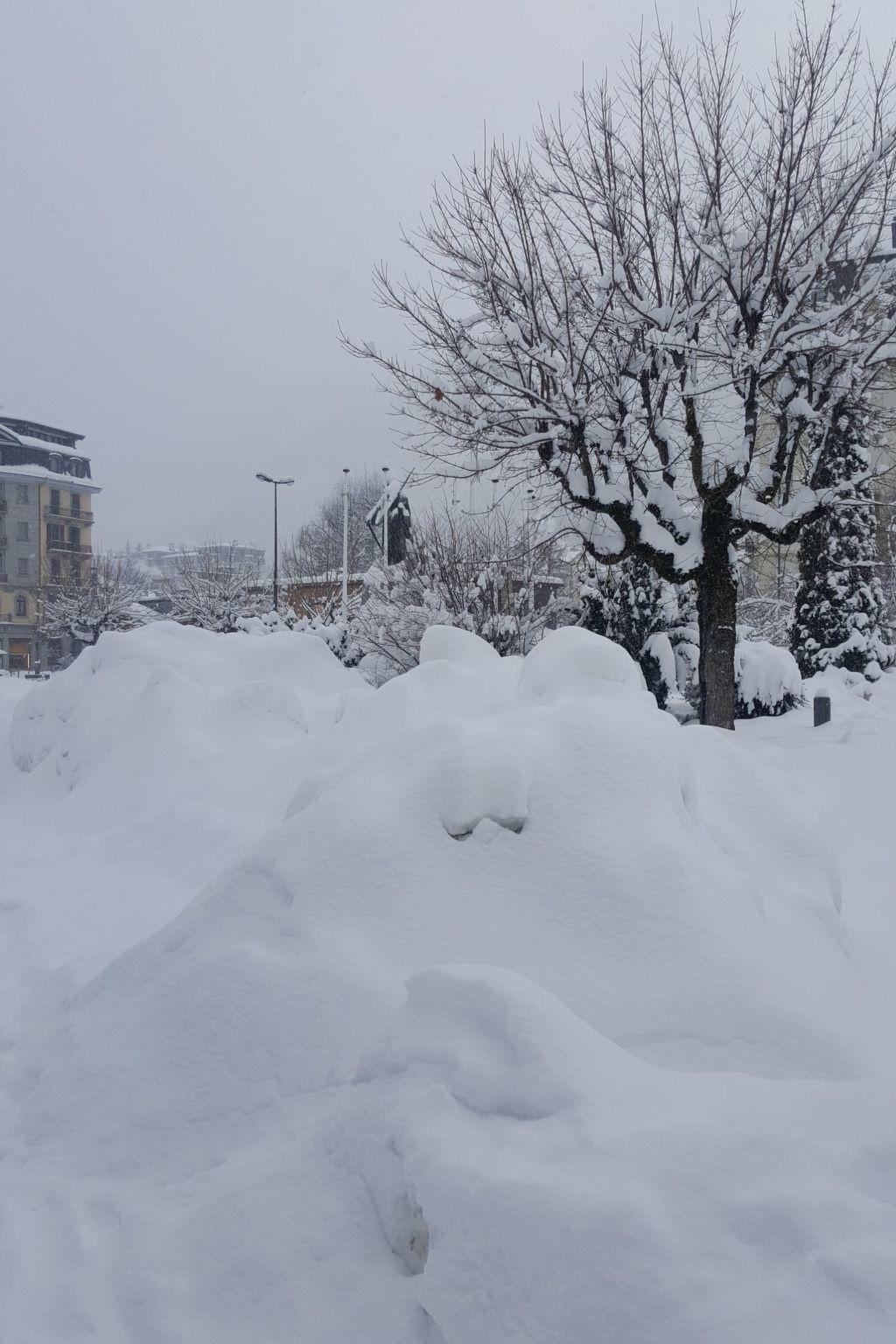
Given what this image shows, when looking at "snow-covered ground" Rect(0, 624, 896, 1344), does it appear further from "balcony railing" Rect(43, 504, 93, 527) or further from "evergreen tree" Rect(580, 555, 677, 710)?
"balcony railing" Rect(43, 504, 93, 527)

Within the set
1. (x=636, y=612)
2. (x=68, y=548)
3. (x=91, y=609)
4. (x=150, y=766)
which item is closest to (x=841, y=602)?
(x=636, y=612)

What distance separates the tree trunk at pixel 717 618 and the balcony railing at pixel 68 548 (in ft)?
187

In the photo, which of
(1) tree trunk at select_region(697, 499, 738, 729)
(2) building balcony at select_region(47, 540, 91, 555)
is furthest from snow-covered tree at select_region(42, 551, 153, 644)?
(1) tree trunk at select_region(697, 499, 738, 729)

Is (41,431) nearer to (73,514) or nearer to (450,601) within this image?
(73,514)

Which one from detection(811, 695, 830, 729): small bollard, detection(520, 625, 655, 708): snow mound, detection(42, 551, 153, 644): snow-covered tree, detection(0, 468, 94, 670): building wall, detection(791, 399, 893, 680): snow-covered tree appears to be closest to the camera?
detection(520, 625, 655, 708): snow mound

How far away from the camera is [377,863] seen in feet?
11.4

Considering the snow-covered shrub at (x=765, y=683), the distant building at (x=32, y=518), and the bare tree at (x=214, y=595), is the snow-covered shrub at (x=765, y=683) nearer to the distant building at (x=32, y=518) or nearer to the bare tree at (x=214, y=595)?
the bare tree at (x=214, y=595)

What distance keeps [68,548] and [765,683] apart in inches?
2291

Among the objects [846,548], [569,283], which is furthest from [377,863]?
[846,548]

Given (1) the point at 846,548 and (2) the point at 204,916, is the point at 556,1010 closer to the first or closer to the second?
(2) the point at 204,916

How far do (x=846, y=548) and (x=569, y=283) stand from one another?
12.2m

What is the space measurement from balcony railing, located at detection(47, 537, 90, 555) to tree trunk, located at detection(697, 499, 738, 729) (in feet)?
187

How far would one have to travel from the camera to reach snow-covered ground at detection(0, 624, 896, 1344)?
186 centimetres

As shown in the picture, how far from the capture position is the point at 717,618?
11.0 metres
